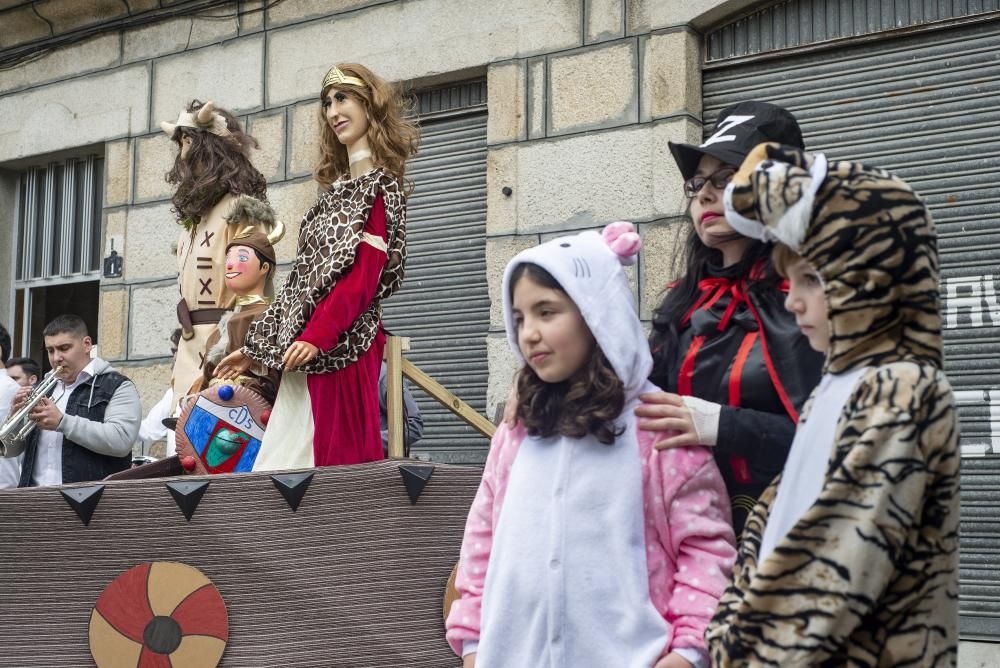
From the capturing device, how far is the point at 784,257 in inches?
83.0

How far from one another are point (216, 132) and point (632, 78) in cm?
215

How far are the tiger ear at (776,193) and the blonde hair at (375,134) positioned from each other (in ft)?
8.82

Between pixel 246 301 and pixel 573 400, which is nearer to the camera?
pixel 573 400

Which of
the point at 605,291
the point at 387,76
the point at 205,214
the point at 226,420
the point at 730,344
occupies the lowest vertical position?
the point at 226,420

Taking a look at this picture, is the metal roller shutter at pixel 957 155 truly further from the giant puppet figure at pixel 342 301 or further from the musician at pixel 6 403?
the musician at pixel 6 403

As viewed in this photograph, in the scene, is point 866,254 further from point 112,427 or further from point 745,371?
point 112,427

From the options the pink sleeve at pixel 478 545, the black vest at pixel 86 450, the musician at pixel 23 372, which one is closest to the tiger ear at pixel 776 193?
the pink sleeve at pixel 478 545

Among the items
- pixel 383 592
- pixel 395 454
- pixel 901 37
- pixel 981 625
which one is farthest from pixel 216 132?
pixel 981 625

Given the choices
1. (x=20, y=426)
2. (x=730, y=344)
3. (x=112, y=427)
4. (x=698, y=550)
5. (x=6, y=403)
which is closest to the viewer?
(x=698, y=550)

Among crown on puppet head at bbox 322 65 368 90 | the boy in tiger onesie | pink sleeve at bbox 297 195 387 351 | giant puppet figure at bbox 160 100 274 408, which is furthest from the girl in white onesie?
giant puppet figure at bbox 160 100 274 408

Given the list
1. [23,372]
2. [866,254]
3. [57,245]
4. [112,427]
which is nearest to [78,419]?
[112,427]

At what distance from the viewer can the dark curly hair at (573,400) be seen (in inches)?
99.8

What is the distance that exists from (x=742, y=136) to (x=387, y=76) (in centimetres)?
498

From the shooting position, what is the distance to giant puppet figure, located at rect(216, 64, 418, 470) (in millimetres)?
4395
